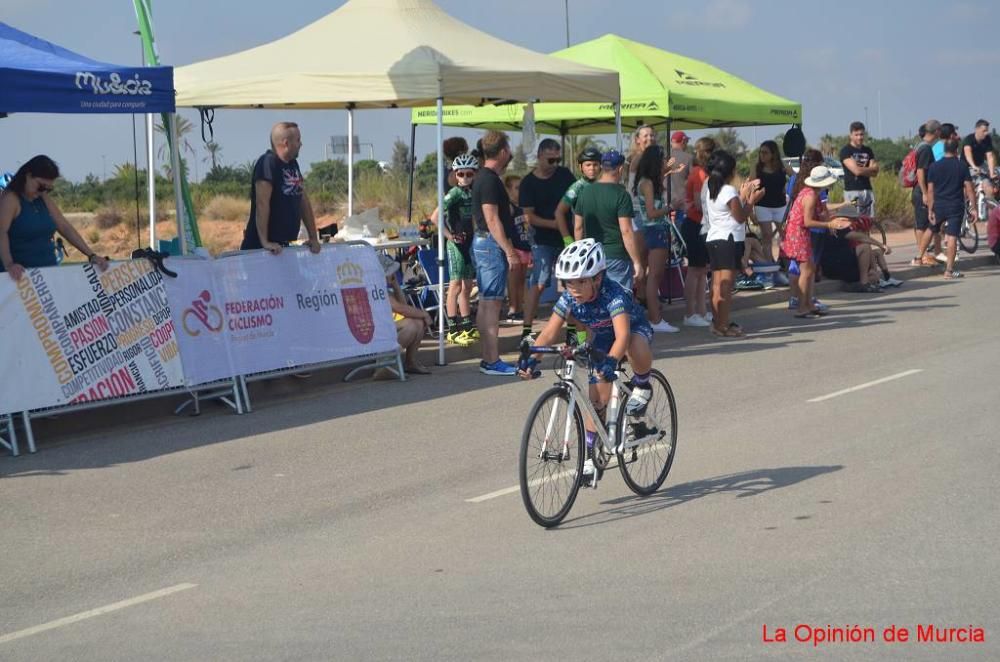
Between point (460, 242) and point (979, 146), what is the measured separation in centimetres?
1437

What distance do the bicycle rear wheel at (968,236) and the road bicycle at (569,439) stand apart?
17.2m

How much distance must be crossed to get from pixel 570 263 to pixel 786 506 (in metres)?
1.84

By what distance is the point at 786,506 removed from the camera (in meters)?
7.61

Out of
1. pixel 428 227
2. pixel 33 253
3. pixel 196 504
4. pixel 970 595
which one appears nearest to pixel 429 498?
pixel 196 504

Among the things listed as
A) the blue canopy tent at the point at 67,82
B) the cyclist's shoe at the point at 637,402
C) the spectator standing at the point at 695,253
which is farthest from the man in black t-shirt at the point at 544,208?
the cyclist's shoe at the point at 637,402

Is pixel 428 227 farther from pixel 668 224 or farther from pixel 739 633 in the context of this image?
pixel 739 633

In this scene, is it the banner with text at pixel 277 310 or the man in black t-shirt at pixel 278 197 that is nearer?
the banner with text at pixel 277 310

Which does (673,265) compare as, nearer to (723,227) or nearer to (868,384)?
(723,227)

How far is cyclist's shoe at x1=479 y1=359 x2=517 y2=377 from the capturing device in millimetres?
13016

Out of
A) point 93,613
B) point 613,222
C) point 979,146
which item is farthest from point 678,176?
point 93,613

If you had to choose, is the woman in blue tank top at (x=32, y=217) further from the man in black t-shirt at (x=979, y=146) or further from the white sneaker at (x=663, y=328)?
the man in black t-shirt at (x=979, y=146)

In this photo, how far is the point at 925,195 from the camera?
70.4 ft

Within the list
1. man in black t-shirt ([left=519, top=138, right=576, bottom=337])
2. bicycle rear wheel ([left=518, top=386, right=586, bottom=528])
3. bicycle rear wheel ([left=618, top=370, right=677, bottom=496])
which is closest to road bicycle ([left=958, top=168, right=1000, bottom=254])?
man in black t-shirt ([left=519, top=138, right=576, bottom=337])

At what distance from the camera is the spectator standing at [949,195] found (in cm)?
2077
